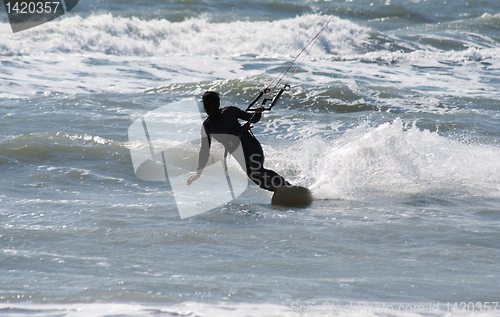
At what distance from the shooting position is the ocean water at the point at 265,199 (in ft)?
10.8

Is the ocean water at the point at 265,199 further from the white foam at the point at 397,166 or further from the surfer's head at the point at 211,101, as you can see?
the surfer's head at the point at 211,101

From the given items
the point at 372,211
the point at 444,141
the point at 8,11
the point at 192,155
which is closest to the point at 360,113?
the point at 444,141

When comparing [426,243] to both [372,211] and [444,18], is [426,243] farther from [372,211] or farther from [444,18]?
[444,18]

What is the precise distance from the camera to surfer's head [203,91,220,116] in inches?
219

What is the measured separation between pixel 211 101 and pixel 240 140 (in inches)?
25.9

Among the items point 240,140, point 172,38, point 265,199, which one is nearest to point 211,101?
point 240,140

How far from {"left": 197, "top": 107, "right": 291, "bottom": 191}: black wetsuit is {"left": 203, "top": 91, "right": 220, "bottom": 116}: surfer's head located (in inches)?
3.6

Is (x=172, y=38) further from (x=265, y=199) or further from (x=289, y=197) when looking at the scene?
(x=289, y=197)

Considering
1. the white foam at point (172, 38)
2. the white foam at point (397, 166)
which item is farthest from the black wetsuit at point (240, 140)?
the white foam at point (172, 38)

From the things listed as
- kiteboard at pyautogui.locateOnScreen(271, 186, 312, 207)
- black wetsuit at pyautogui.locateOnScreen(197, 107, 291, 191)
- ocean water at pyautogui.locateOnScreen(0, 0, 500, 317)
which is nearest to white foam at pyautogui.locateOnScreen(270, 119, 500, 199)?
ocean water at pyautogui.locateOnScreen(0, 0, 500, 317)

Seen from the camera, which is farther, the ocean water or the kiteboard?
the kiteboard

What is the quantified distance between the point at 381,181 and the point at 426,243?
240cm

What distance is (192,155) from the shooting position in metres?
8.20

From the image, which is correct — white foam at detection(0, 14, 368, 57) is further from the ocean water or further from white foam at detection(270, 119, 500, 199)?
white foam at detection(270, 119, 500, 199)
